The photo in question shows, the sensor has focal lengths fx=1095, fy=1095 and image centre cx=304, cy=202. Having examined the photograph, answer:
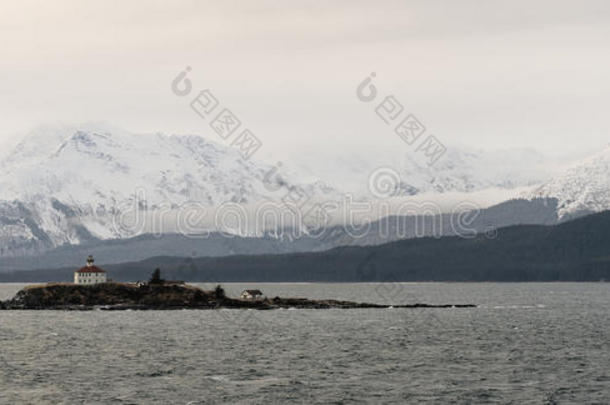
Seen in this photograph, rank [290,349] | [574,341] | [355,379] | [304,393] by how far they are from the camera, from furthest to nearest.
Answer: [574,341] → [290,349] → [355,379] → [304,393]

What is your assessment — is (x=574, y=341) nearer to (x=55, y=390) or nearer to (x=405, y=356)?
(x=405, y=356)

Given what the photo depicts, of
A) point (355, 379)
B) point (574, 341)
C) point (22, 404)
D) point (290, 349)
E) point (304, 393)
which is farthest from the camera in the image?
point (574, 341)

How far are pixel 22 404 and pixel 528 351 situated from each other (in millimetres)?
83040

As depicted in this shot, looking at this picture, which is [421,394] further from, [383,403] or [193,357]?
[193,357]

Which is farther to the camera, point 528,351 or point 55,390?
point 528,351

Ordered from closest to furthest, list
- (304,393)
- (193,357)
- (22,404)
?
(22,404) < (304,393) < (193,357)

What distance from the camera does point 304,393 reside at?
122750mm

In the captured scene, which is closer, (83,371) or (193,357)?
(83,371)

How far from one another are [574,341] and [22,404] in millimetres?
105219

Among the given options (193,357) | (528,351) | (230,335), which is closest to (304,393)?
(193,357)

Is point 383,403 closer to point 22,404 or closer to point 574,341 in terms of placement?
point 22,404

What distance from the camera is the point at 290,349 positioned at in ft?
563

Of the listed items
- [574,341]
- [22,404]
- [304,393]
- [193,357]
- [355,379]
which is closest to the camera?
[22,404]

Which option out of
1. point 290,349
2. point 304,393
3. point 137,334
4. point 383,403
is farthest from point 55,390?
point 137,334
